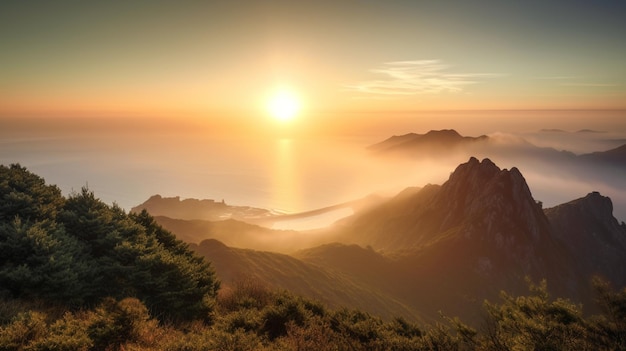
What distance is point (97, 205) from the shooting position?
25.5 m

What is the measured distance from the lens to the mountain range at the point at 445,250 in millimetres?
89188

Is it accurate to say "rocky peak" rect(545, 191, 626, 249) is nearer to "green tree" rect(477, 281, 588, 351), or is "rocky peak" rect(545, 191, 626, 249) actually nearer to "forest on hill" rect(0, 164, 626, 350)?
"green tree" rect(477, 281, 588, 351)

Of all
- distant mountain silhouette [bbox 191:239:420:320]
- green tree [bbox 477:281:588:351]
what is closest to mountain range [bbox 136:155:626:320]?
distant mountain silhouette [bbox 191:239:420:320]

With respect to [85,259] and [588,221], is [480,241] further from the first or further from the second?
[85,259]

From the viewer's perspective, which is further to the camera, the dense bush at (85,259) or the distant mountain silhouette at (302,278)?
the distant mountain silhouette at (302,278)

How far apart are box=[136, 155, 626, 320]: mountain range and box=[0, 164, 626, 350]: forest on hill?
49580 millimetres

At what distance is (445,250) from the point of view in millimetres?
133625

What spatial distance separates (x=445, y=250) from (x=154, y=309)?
132m

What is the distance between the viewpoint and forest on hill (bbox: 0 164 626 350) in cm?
1352

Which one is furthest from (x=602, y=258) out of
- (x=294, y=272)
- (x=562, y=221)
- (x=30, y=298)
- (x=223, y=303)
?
(x=30, y=298)

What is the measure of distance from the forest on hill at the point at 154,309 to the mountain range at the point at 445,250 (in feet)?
163

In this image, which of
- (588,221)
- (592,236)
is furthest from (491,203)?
(588,221)

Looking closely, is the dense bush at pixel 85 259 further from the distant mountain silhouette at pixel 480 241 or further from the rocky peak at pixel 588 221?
the rocky peak at pixel 588 221

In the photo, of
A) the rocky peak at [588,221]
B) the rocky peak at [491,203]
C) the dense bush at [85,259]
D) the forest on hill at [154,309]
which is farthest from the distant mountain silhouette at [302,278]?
the rocky peak at [588,221]
